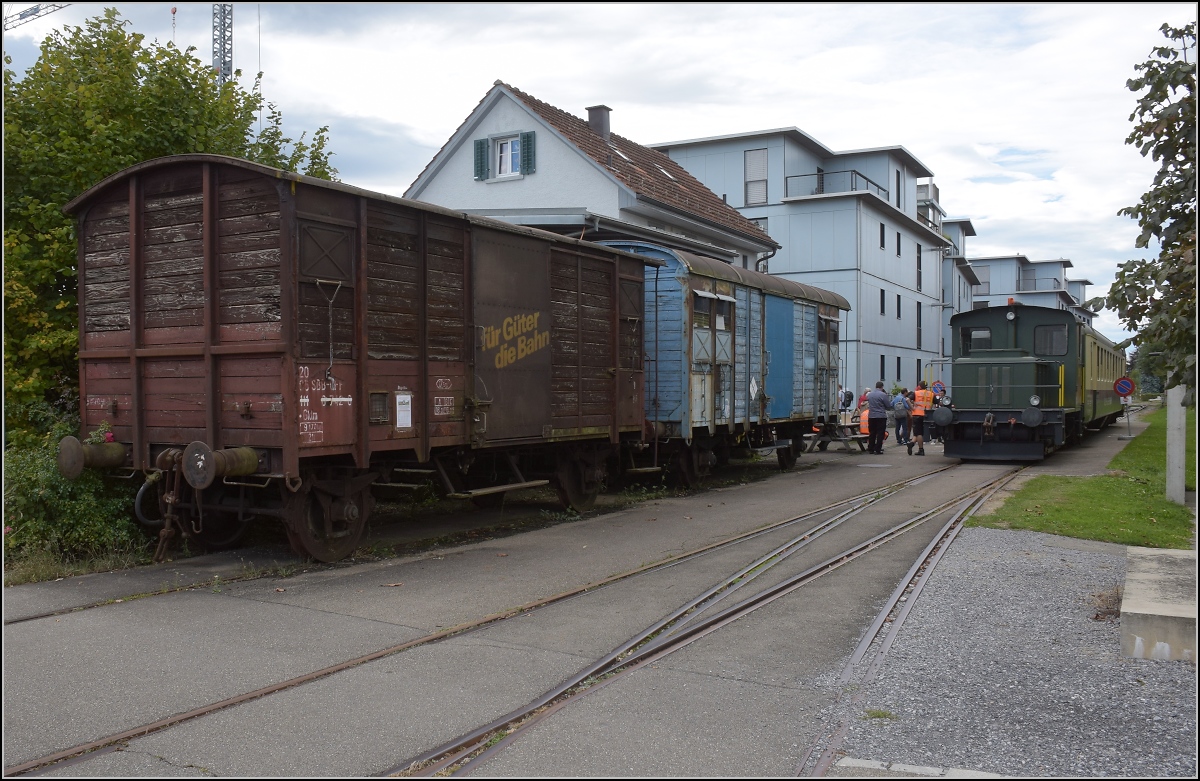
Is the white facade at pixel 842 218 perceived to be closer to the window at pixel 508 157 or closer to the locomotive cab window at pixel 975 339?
the locomotive cab window at pixel 975 339

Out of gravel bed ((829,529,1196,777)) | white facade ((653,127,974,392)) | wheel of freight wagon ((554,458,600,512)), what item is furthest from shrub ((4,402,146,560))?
white facade ((653,127,974,392))

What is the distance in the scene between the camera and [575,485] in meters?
12.5

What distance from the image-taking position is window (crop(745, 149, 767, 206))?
37.7 metres

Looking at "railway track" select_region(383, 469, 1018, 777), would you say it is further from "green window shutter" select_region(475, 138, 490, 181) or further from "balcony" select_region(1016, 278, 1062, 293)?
"balcony" select_region(1016, 278, 1062, 293)

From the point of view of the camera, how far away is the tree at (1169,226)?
5.08 metres

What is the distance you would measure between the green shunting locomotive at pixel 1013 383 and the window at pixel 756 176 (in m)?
17.9

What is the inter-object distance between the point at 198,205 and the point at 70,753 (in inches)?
215

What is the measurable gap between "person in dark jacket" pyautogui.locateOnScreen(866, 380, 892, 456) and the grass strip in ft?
21.2

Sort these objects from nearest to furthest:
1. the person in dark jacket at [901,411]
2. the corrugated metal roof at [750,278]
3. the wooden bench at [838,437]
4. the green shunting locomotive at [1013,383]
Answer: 1. the corrugated metal roof at [750,278]
2. the green shunting locomotive at [1013,383]
3. the wooden bench at [838,437]
4. the person in dark jacket at [901,411]

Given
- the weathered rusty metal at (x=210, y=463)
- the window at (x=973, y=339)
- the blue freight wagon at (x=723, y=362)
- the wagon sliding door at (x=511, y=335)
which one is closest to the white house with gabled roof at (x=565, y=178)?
the blue freight wagon at (x=723, y=362)

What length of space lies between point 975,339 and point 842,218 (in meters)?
16.6

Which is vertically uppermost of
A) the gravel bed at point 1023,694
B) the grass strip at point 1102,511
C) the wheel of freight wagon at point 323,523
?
the wheel of freight wagon at point 323,523

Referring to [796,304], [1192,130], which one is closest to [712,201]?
[796,304]

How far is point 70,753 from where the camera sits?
4.25 m
